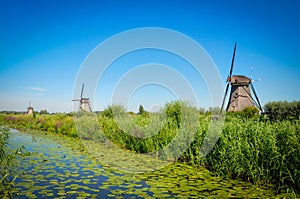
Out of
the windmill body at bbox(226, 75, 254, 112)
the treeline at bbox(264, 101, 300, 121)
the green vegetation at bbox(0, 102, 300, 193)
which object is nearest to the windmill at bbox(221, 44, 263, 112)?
the windmill body at bbox(226, 75, 254, 112)

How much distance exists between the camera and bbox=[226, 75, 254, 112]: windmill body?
22.6 meters

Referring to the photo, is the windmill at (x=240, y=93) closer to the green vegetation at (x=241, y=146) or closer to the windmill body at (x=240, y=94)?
the windmill body at (x=240, y=94)

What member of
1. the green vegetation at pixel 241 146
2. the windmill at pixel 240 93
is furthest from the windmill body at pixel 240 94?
the green vegetation at pixel 241 146

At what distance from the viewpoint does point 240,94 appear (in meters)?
22.6

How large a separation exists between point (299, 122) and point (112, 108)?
43.1 ft

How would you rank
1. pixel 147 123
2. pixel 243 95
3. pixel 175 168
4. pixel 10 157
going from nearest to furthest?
pixel 10 157 → pixel 175 168 → pixel 147 123 → pixel 243 95

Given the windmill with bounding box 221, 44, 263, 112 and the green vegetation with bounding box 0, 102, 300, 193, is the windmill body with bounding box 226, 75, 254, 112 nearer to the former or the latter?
the windmill with bounding box 221, 44, 263, 112

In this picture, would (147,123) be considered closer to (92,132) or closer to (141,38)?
(141,38)

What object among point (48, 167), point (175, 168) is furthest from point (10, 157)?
point (175, 168)

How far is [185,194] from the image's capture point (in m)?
4.41

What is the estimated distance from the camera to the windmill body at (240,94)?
22586 millimetres

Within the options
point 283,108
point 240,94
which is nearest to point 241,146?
point 240,94

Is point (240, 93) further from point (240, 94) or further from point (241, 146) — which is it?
point (241, 146)

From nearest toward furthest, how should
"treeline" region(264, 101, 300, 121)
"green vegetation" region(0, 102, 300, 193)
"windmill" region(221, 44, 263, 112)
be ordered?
1. "green vegetation" region(0, 102, 300, 193)
2. "windmill" region(221, 44, 263, 112)
3. "treeline" region(264, 101, 300, 121)
